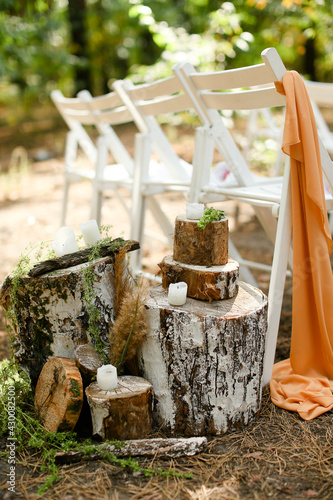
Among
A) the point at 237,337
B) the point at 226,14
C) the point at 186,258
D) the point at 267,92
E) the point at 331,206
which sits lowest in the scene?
the point at 237,337

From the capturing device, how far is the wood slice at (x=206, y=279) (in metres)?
1.93

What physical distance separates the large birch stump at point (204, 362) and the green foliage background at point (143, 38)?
323 cm

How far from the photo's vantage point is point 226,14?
15.3 ft

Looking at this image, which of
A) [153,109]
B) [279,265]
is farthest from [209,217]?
[153,109]

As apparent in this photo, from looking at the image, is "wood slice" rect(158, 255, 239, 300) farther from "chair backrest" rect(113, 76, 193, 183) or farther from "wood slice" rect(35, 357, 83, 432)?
"chair backrest" rect(113, 76, 193, 183)

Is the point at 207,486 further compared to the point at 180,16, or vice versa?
the point at 180,16

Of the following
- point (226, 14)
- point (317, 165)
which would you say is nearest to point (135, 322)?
point (317, 165)

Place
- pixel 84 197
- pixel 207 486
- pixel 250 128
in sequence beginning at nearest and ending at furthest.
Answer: pixel 207 486 → pixel 250 128 → pixel 84 197

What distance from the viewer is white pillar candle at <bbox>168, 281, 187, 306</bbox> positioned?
187 cm

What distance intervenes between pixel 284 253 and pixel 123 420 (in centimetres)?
93

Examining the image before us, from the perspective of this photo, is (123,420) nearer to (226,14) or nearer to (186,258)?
(186,258)

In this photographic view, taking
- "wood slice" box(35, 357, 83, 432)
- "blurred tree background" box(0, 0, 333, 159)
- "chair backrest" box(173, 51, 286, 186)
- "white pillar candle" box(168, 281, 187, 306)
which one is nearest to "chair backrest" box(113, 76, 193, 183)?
"chair backrest" box(173, 51, 286, 186)

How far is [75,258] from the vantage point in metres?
2.01

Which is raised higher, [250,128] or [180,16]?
[180,16]
